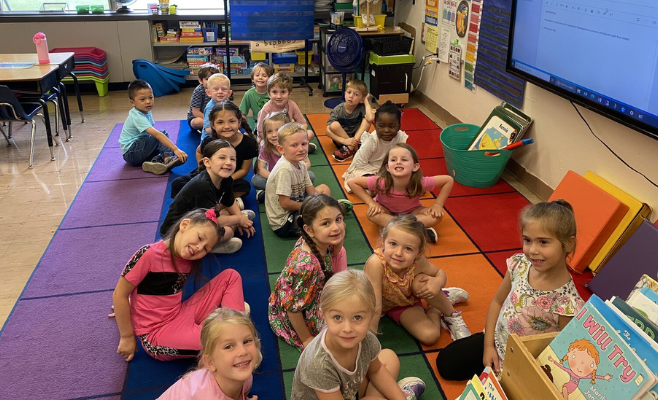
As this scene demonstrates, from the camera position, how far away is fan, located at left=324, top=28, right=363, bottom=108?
5641 millimetres

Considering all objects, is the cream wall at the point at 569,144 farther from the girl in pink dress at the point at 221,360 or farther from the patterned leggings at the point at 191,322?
the girl in pink dress at the point at 221,360

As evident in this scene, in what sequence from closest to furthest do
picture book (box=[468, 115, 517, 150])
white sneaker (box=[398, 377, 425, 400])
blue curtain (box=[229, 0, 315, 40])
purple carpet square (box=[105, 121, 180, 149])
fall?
white sneaker (box=[398, 377, 425, 400])
picture book (box=[468, 115, 517, 150])
purple carpet square (box=[105, 121, 180, 149])
blue curtain (box=[229, 0, 315, 40])

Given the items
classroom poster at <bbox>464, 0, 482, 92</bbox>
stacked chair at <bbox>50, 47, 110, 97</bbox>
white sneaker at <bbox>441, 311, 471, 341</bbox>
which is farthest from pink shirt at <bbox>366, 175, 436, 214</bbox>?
stacked chair at <bbox>50, 47, 110, 97</bbox>

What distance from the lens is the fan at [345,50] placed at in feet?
18.5

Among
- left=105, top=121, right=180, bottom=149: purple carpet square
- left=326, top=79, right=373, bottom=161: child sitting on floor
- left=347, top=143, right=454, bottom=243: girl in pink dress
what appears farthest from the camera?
left=105, top=121, right=180, bottom=149: purple carpet square

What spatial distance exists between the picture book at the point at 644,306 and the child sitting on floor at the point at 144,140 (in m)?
3.40

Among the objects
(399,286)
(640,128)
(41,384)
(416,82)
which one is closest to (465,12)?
(416,82)

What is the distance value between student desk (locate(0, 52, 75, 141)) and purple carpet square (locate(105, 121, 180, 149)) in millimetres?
398

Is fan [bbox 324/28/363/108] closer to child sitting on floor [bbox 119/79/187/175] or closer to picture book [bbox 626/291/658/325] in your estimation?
child sitting on floor [bbox 119/79/187/175]

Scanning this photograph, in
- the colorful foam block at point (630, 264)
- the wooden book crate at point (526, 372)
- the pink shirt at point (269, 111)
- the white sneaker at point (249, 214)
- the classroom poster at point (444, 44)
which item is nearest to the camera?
the wooden book crate at point (526, 372)

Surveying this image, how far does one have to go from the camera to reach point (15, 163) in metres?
4.48

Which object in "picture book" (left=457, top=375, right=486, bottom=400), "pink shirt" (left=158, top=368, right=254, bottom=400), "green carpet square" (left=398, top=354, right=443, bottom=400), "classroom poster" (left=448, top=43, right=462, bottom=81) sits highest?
"classroom poster" (left=448, top=43, right=462, bottom=81)

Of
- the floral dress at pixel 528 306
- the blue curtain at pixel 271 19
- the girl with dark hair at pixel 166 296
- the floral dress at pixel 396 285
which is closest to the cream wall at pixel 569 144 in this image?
the floral dress at pixel 528 306

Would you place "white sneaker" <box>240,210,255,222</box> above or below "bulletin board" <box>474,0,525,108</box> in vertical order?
below
